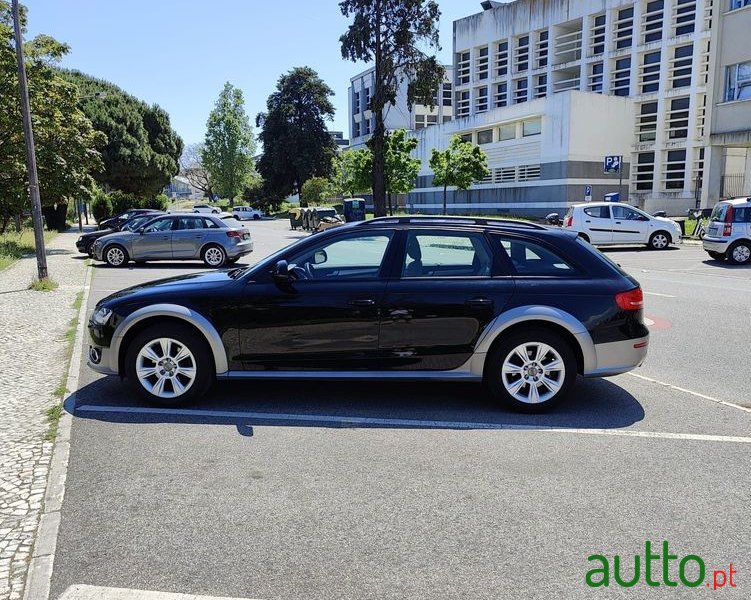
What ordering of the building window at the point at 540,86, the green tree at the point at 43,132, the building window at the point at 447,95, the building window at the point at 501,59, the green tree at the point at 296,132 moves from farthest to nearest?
the building window at the point at 447,95
the green tree at the point at 296,132
the building window at the point at 501,59
the building window at the point at 540,86
the green tree at the point at 43,132

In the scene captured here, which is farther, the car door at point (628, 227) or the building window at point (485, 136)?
the building window at point (485, 136)

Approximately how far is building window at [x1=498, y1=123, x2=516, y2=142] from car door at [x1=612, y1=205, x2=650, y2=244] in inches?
1068

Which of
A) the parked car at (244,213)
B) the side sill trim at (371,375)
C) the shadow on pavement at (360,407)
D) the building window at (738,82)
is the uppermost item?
the building window at (738,82)

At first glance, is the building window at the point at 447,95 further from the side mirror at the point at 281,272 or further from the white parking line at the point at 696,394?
the side mirror at the point at 281,272

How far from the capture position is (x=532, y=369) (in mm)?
5441

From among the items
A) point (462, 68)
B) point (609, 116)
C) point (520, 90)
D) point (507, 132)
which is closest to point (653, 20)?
point (609, 116)

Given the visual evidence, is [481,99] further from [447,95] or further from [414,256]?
[414,256]

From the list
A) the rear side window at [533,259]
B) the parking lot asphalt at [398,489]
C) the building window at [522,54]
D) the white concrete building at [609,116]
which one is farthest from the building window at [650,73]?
the rear side window at [533,259]

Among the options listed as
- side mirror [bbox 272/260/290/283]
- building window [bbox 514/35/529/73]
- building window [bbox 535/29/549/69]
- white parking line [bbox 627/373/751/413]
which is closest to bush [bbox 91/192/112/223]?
building window [bbox 514/35/529/73]

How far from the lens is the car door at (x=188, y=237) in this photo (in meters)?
18.8

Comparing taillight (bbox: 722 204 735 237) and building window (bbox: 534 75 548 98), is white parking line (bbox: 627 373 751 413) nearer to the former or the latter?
taillight (bbox: 722 204 735 237)

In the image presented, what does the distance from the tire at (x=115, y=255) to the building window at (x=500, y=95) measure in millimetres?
50337

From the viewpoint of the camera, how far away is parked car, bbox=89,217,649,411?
5434 millimetres

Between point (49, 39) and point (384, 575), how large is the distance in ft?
84.9
